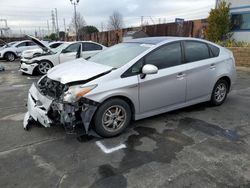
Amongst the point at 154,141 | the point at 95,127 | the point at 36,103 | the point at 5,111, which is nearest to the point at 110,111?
the point at 95,127

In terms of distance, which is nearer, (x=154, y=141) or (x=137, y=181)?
(x=137, y=181)

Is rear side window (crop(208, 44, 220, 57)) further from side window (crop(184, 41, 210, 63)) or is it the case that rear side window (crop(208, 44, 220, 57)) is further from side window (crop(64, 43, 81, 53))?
side window (crop(64, 43, 81, 53))

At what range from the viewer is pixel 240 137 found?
147 inches

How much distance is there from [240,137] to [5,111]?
4699mm

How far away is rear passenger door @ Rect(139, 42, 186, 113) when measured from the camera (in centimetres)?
392

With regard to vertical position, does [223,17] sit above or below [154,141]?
above

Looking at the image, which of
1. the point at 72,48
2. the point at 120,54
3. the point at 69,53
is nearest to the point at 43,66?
the point at 69,53

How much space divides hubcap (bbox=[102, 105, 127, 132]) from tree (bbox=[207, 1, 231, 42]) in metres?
11.3

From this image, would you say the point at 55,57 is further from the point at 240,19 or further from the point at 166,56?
the point at 240,19

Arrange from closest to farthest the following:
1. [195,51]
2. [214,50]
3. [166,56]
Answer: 1. [166,56]
2. [195,51]
3. [214,50]

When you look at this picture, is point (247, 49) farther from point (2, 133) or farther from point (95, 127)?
point (2, 133)

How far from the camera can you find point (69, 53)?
10.2 metres

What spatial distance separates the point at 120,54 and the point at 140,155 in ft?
6.48

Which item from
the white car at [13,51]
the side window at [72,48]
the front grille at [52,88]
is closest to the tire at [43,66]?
the side window at [72,48]
